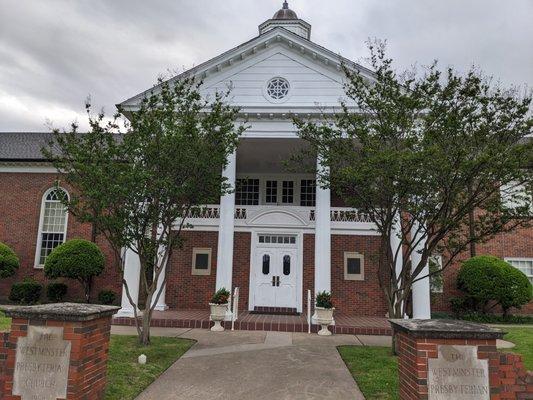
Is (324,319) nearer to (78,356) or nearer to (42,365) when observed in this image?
(78,356)

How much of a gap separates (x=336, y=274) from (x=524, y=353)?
7.28m

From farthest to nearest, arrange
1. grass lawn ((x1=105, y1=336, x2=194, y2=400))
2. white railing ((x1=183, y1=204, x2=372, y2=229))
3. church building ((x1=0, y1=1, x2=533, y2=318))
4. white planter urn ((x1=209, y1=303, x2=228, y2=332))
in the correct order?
white railing ((x1=183, y1=204, x2=372, y2=229)) < church building ((x1=0, y1=1, x2=533, y2=318)) < white planter urn ((x1=209, y1=303, x2=228, y2=332)) < grass lawn ((x1=105, y1=336, x2=194, y2=400))

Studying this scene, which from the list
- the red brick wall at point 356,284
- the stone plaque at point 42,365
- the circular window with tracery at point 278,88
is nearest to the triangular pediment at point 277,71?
the circular window with tracery at point 278,88

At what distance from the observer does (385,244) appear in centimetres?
945

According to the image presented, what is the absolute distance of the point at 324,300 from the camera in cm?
1232

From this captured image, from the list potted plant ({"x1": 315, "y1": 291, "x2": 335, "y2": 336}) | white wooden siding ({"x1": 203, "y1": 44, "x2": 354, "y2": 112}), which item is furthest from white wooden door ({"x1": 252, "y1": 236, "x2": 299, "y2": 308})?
white wooden siding ({"x1": 203, "y1": 44, "x2": 354, "y2": 112})

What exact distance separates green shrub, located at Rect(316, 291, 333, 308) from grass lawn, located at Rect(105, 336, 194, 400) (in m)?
3.91

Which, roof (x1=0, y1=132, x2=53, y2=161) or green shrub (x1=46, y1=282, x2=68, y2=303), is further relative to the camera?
roof (x1=0, y1=132, x2=53, y2=161)

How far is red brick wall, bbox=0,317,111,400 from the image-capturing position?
16.0 feet

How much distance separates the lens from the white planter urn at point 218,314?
12.2 meters

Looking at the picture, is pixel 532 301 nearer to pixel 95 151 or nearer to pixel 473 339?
pixel 473 339

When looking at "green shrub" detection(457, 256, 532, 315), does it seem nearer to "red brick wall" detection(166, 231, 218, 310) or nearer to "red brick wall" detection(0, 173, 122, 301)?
"red brick wall" detection(166, 231, 218, 310)

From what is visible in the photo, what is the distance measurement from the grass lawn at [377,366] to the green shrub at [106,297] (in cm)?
1105

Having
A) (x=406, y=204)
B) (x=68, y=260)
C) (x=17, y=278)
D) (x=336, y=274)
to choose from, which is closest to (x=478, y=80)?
(x=406, y=204)
